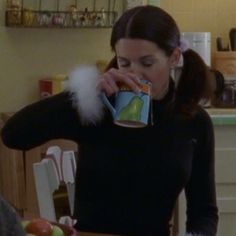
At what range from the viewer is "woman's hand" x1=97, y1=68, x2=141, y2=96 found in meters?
1.13

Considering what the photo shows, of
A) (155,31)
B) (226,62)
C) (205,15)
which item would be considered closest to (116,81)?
(155,31)

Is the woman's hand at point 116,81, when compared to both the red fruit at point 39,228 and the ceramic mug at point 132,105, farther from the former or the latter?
the red fruit at point 39,228

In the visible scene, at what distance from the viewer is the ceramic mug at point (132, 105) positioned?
113cm

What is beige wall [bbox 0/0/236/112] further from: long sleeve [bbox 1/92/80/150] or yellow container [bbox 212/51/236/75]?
long sleeve [bbox 1/92/80/150]

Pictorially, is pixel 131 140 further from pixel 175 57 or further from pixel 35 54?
pixel 35 54

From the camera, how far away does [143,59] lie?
52.2 inches

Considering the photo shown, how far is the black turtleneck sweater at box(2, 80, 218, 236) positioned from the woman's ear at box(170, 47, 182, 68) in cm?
13

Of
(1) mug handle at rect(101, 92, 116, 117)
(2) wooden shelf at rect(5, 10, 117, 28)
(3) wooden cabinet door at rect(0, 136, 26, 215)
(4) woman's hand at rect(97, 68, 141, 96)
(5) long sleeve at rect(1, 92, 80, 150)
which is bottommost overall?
(3) wooden cabinet door at rect(0, 136, 26, 215)

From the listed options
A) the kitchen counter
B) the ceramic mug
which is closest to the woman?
the ceramic mug

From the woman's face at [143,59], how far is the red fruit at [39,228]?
41 centimetres

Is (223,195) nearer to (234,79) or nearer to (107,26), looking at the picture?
(234,79)

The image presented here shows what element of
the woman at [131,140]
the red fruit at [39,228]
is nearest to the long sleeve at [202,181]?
the woman at [131,140]

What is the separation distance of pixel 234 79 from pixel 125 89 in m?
1.91

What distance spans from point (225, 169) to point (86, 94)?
153 centimetres
